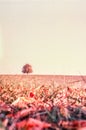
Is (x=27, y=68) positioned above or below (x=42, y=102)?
above

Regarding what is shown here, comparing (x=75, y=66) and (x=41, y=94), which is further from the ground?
(x=75, y=66)

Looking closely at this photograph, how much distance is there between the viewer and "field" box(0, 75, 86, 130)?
1731mm

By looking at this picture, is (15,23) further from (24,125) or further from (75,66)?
(24,125)

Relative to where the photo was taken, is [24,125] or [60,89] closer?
[24,125]

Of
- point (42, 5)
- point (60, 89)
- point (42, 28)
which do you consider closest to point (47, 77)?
point (60, 89)

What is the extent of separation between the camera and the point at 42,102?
1855 millimetres

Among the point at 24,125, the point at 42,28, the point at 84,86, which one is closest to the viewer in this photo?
the point at 24,125

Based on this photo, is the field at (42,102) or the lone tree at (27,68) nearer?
the field at (42,102)

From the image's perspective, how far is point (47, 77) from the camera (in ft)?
6.20

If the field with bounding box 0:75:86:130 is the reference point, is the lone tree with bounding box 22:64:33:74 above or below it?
above

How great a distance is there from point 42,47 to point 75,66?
0.98 ft

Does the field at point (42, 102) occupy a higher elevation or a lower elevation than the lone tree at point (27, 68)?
lower

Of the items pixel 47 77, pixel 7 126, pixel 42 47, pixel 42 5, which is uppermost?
pixel 42 5

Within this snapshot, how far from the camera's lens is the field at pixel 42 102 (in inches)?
68.2
